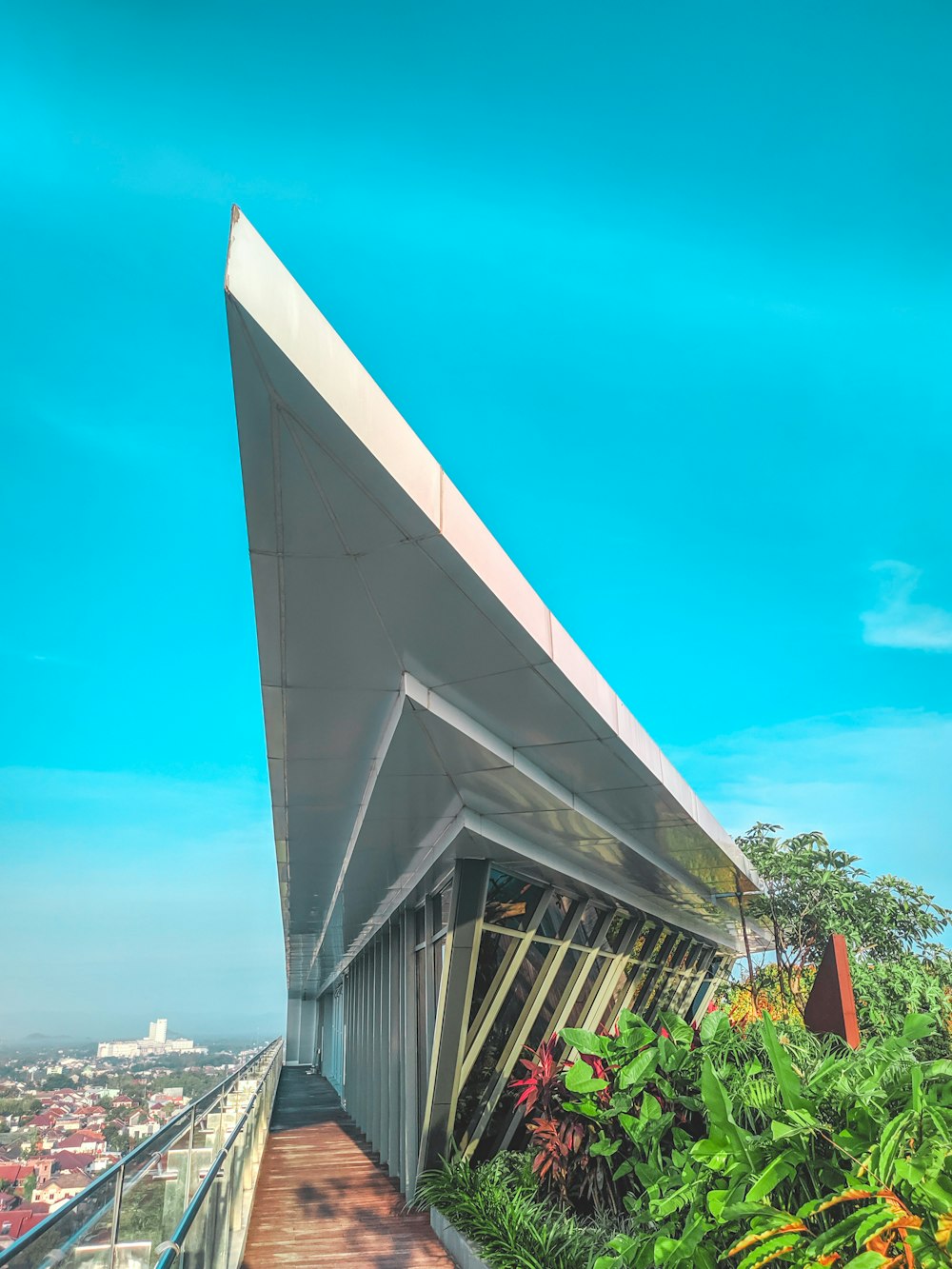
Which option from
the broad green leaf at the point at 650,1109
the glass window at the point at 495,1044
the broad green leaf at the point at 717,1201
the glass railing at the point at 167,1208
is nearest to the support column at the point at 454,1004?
the glass window at the point at 495,1044

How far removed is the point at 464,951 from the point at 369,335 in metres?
34.7

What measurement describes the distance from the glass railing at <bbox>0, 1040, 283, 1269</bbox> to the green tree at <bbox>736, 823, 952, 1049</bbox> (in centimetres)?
1065

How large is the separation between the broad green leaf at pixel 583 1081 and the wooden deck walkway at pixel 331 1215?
2.90m

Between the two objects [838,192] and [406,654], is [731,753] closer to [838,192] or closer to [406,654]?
[838,192]

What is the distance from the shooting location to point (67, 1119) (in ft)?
18.1

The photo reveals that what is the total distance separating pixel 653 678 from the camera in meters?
73.8

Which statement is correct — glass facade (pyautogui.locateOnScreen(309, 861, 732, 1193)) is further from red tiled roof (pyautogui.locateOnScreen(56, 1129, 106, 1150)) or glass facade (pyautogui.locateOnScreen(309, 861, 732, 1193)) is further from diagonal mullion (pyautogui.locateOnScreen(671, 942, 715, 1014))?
diagonal mullion (pyautogui.locateOnScreen(671, 942, 715, 1014))

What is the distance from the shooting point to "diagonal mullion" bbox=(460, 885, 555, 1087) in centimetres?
887

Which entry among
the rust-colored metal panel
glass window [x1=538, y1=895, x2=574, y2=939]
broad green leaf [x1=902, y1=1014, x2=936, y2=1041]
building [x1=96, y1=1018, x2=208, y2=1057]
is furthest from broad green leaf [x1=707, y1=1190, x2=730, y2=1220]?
building [x1=96, y1=1018, x2=208, y2=1057]

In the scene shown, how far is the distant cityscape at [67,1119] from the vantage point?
319 cm

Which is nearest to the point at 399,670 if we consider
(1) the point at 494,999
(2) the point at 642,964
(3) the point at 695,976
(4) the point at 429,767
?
(4) the point at 429,767

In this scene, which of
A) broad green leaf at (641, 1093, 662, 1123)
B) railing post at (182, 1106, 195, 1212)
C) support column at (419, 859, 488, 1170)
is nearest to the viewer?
railing post at (182, 1106, 195, 1212)

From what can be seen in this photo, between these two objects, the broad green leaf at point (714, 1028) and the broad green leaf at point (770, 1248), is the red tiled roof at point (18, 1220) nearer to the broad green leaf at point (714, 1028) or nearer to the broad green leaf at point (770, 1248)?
the broad green leaf at point (770, 1248)

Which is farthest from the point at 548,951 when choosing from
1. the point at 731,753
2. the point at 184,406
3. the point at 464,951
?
the point at 731,753
